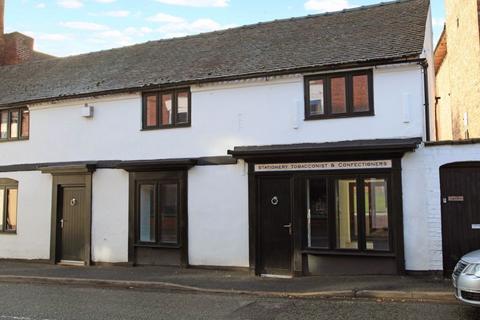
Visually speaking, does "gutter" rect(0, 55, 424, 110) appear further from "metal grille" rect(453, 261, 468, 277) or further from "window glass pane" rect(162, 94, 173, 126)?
"metal grille" rect(453, 261, 468, 277)

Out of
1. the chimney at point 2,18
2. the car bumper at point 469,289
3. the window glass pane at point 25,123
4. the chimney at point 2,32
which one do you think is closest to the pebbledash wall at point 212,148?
the window glass pane at point 25,123

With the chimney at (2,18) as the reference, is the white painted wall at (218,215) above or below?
below

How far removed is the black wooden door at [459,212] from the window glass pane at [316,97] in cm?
305

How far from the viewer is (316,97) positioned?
12055 mm

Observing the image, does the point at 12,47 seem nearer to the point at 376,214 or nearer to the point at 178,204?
the point at 178,204

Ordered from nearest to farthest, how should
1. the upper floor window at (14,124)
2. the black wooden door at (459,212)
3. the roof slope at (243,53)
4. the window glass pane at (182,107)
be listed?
1. the black wooden door at (459,212)
2. the roof slope at (243,53)
3. the window glass pane at (182,107)
4. the upper floor window at (14,124)

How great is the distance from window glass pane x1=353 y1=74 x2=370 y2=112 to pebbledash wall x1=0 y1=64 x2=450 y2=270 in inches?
9.6

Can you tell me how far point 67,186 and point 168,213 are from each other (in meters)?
3.41

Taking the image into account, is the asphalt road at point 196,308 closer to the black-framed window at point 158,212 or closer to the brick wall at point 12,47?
the black-framed window at point 158,212

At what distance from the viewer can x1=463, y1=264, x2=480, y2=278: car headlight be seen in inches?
291

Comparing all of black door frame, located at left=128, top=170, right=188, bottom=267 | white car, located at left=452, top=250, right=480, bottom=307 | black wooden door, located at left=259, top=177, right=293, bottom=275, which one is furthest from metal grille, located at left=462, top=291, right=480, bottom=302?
black door frame, located at left=128, top=170, right=188, bottom=267

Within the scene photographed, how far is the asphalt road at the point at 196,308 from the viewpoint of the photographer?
325 inches

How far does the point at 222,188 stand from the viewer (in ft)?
41.9

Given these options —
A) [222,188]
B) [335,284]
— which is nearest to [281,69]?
[222,188]
